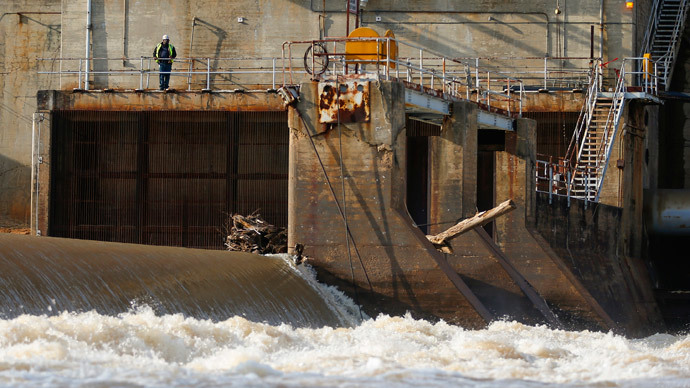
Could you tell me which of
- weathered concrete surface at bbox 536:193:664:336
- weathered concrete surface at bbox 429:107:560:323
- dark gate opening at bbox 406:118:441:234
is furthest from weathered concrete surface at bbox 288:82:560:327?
dark gate opening at bbox 406:118:441:234

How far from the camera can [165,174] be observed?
2895 centimetres

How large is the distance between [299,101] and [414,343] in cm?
648

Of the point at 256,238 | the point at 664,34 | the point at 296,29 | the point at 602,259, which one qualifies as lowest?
the point at 602,259

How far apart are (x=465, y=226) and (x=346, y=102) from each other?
10.6 feet

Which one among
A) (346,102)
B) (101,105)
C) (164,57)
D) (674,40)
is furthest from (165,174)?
(674,40)

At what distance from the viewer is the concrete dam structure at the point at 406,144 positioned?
21953 millimetres

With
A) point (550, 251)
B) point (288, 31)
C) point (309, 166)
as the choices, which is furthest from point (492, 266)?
point (288, 31)

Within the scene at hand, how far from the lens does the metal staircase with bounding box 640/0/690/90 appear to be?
3200 cm

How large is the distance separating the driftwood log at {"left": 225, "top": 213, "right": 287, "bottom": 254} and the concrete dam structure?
0.84m

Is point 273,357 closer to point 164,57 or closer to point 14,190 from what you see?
point 164,57

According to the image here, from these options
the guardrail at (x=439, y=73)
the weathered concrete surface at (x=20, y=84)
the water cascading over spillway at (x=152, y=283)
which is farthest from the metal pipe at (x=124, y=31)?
the water cascading over spillway at (x=152, y=283)

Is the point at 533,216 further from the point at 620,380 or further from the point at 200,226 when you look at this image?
the point at 620,380

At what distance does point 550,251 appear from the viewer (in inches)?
956

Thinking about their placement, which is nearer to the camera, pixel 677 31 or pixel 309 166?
pixel 309 166
